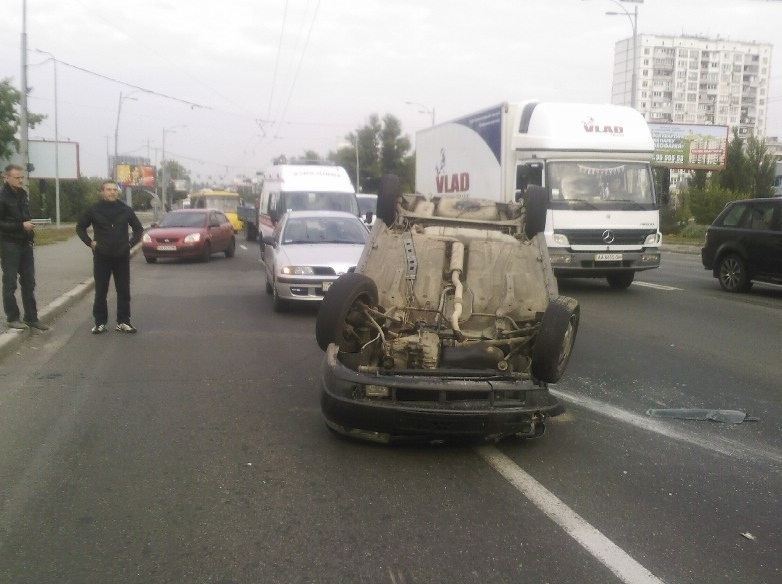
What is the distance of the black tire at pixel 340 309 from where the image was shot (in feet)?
18.6

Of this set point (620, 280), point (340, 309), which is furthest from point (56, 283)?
point (340, 309)

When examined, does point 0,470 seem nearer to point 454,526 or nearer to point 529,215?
point 454,526

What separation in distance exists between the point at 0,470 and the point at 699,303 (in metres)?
11.4

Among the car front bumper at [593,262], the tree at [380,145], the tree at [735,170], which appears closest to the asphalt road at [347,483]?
the car front bumper at [593,262]

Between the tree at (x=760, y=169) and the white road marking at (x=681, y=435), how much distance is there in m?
37.4

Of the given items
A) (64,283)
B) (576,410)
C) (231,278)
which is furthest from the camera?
(231,278)

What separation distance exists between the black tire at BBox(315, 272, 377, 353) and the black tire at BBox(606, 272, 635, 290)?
1034 cm

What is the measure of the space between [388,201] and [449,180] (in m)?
10.6

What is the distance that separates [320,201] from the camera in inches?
854

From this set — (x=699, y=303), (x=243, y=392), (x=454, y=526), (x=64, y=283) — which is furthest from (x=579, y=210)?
(x=454, y=526)

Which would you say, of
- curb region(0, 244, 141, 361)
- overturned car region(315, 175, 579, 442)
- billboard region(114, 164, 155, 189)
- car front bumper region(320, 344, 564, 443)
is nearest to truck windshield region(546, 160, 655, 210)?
overturned car region(315, 175, 579, 442)

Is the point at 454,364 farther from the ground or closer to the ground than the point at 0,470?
farther from the ground

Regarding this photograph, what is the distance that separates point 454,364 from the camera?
5660 mm

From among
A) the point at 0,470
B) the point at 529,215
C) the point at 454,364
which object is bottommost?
the point at 0,470
